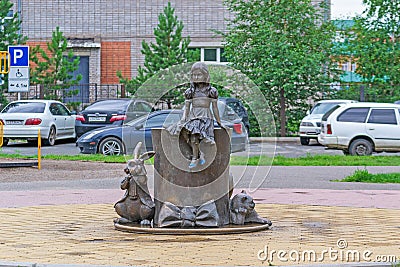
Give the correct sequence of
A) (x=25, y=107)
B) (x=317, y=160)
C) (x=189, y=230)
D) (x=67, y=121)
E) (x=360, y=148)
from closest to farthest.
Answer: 1. (x=189, y=230)
2. (x=317, y=160)
3. (x=360, y=148)
4. (x=25, y=107)
5. (x=67, y=121)

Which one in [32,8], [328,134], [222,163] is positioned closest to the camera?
[222,163]

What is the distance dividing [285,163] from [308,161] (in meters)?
1.01

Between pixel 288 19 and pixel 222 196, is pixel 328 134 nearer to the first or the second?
pixel 288 19

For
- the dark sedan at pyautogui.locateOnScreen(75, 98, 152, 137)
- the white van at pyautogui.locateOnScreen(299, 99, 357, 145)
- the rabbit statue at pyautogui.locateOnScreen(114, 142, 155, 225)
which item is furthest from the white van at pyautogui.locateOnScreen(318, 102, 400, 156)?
the rabbit statue at pyautogui.locateOnScreen(114, 142, 155, 225)

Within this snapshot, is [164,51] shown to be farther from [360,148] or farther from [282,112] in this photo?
[360,148]

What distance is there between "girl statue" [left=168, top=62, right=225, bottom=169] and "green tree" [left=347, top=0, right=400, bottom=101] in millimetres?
28963

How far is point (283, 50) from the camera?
36.6m

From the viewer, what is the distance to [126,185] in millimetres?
10523

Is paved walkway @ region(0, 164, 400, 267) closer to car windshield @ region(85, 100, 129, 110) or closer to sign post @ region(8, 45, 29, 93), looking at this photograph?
sign post @ region(8, 45, 29, 93)

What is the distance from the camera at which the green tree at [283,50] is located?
36688mm

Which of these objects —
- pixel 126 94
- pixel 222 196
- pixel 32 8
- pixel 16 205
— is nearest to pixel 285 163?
pixel 16 205

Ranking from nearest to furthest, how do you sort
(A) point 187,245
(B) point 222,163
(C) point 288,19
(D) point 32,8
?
(A) point 187,245
(B) point 222,163
(C) point 288,19
(D) point 32,8

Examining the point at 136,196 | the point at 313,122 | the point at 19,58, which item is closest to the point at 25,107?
the point at 19,58

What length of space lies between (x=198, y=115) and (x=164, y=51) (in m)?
28.0
